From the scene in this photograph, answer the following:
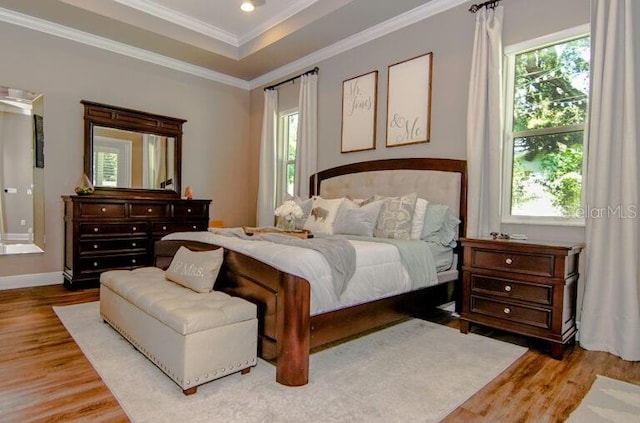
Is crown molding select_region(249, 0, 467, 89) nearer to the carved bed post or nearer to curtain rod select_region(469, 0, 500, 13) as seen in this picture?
curtain rod select_region(469, 0, 500, 13)

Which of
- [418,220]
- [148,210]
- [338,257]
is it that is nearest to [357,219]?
[418,220]

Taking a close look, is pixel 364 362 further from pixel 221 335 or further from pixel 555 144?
pixel 555 144

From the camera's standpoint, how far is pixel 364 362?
2414 millimetres

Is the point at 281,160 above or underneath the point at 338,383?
above

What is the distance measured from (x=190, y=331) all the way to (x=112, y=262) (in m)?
3.10

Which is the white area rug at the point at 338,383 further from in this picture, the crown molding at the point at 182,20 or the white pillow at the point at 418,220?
the crown molding at the point at 182,20

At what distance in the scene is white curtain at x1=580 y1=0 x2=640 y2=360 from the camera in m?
2.53

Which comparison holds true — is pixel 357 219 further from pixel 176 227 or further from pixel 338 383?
pixel 176 227

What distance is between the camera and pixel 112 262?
4.42 meters

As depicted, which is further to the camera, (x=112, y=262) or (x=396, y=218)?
(x=112, y=262)

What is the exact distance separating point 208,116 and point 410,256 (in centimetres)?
429

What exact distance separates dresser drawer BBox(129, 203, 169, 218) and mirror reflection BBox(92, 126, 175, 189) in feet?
1.75

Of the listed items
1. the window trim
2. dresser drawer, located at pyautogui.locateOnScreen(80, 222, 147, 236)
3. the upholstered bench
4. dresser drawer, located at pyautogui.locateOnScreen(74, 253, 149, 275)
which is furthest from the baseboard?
the window trim

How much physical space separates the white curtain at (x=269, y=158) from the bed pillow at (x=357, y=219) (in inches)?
90.8
